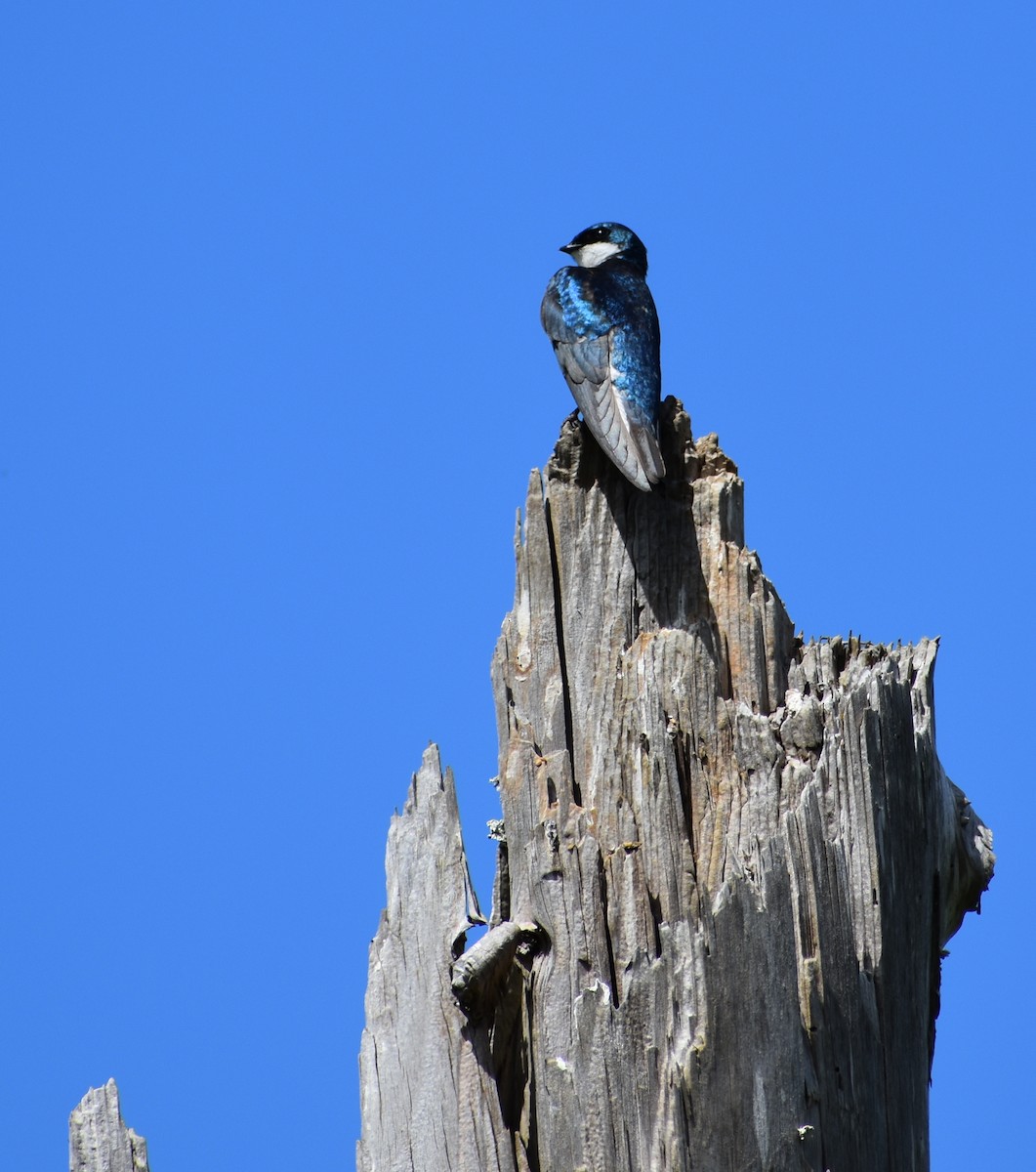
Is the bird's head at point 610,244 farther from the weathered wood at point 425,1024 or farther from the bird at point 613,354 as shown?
the weathered wood at point 425,1024

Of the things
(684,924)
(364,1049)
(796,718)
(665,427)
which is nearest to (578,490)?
(665,427)

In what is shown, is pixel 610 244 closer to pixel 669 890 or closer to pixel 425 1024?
pixel 669 890

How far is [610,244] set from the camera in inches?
304

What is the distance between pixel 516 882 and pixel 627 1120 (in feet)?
2.67

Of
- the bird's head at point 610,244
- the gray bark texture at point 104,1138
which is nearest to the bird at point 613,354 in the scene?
the bird's head at point 610,244

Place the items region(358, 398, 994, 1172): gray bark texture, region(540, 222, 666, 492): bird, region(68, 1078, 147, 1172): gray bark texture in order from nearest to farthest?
1. region(358, 398, 994, 1172): gray bark texture
2. region(68, 1078, 147, 1172): gray bark texture
3. region(540, 222, 666, 492): bird

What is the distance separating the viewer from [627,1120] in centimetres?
411

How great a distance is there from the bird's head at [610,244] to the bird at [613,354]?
20.9 inches

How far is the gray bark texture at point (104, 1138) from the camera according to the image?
14.0 feet

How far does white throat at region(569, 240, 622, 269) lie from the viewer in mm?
7703

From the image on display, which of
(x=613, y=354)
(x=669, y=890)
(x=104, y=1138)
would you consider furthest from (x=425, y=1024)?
(x=613, y=354)

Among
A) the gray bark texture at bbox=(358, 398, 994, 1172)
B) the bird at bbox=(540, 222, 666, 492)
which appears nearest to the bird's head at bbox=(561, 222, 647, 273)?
the bird at bbox=(540, 222, 666, 492)

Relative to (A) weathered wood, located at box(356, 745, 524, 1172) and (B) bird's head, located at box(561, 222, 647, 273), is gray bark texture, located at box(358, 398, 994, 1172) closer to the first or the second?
(A) weathered wood, located at box(356, 745, 524, 1172)

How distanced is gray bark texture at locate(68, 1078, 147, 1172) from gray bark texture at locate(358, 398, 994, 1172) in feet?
2.16
